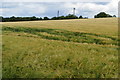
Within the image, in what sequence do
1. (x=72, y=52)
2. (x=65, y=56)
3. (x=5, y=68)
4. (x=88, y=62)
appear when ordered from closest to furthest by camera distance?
1. (x=5, y=68)
2. (x=88, y=62)
3. (x=65, y=56)
4. (x=72, y=52)

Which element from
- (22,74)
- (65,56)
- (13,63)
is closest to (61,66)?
(65,56)

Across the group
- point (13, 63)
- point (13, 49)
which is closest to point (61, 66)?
point (13, 63)

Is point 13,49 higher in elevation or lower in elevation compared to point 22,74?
higher

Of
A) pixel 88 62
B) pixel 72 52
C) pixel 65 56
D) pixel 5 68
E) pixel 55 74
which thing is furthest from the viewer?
pixel 72 52

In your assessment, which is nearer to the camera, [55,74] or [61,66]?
[55,74]

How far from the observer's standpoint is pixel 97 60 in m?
12.2

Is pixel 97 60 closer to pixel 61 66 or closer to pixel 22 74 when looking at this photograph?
pixel 61 66

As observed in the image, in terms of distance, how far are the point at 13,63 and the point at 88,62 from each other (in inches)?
206

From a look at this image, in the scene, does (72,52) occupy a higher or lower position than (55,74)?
higher

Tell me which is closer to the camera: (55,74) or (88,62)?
(55,74)

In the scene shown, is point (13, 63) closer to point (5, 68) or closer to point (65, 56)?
point (5, 68)

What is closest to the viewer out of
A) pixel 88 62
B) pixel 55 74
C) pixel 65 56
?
pixel 55 74

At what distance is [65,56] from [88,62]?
1993 mm

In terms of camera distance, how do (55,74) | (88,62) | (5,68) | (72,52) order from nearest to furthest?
(55,74), (5,68), (88,62), (72,52)
